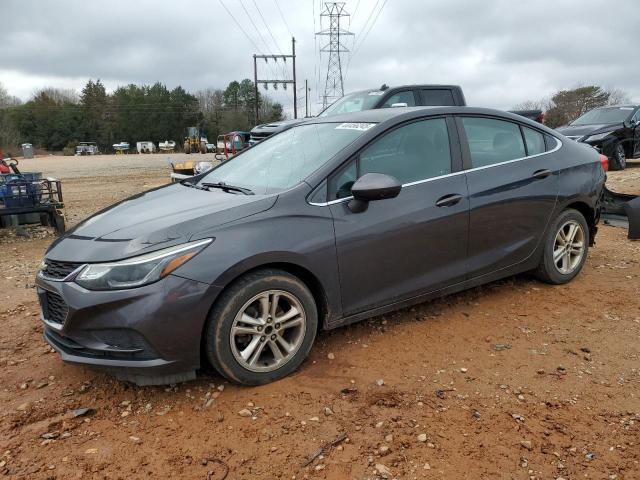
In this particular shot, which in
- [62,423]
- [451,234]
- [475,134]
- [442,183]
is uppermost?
[475,134]

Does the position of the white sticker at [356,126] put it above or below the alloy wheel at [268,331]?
above

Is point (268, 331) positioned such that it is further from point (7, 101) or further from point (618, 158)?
point (7, 101)

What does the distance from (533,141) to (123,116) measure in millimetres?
89852

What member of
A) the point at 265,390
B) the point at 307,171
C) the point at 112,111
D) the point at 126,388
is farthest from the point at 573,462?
the point at 112,111

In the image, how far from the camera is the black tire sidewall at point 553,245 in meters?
4.40

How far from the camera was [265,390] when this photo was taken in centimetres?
302

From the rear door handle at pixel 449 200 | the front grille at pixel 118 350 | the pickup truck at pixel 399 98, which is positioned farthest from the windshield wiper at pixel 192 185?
the pickup truck at pixel 399 98

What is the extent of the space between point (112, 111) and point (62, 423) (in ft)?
305

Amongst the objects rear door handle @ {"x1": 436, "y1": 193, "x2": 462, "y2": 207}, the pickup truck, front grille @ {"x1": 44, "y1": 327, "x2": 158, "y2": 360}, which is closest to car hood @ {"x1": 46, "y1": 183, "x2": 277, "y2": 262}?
front grille @ {"x1": 44, "y1": 327, "x2": 158, "y2": 360}

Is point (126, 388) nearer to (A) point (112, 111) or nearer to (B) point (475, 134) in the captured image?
(B) point (475, 134)

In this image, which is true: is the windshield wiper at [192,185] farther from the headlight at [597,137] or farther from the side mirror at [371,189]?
the headlight at [597,137]

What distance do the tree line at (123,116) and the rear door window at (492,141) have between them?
77.7 metres

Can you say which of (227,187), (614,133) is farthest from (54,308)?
(614,133)

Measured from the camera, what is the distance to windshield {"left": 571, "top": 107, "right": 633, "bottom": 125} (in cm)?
1320
